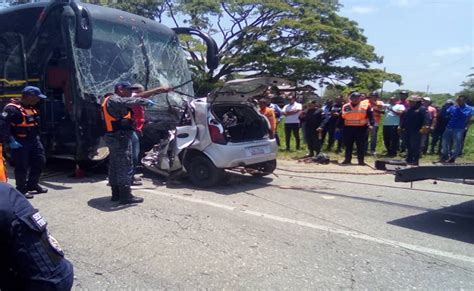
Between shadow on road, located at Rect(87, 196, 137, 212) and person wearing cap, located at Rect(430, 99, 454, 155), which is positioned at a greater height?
person wearing cap, located at Rect(430, 99, 454, 155)

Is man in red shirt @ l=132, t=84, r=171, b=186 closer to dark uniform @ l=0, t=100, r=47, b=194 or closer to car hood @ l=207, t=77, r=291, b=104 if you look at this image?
car hood @ l=207, t=77, r=291, b=104

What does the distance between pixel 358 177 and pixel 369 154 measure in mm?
3242

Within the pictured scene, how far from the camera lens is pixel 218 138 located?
22.9ft

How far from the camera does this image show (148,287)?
3539 millimetres

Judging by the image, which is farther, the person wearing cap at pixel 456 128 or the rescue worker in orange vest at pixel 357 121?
the person wearing cap at pixel 456 128

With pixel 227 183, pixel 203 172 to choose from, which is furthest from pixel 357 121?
pixel 203 172

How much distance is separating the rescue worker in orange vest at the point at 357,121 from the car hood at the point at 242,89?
292 cm

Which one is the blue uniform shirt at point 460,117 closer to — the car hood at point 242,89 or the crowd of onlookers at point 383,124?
the crowd of onlookers at point 383,124

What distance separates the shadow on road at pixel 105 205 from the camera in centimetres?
587

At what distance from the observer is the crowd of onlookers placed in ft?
31.7

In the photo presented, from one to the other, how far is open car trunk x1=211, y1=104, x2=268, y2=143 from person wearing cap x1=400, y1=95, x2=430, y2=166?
3.78 m

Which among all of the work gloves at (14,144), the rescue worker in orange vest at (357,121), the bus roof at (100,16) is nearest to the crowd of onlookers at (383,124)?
the rescue worker in orange vest at (357,121)

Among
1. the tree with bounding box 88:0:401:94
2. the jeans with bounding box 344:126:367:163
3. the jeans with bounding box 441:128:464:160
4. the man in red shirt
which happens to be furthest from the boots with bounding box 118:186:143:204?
the tree with bounding box 88:0:401:94

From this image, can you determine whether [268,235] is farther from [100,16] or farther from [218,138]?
[100,16]
